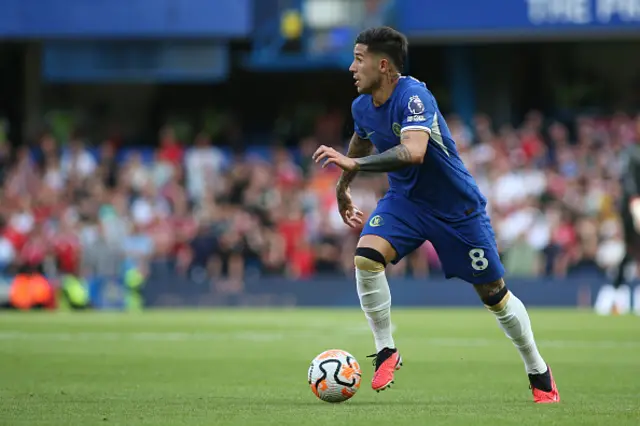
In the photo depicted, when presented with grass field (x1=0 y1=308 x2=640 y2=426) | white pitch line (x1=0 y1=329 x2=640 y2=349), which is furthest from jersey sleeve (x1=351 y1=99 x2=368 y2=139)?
white pitch line (x1=0 y1=329 x2=640 y2=349)

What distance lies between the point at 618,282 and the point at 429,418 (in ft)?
42.2

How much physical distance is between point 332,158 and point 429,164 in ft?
3.53

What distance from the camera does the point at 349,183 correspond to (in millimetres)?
8984

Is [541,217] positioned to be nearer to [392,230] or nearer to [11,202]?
[11,202]

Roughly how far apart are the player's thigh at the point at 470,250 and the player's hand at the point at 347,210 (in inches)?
27.1

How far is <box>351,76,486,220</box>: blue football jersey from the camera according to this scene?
8297mm

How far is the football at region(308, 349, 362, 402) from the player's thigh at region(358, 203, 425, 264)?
0.77 m

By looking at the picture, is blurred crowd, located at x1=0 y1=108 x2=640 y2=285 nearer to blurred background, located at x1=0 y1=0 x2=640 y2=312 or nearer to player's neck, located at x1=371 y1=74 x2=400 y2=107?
blurred background, located at x1=0 y1=0 x2=640 y2=312

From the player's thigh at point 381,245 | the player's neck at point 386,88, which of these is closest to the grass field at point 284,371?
the player's thigh at point 381,245

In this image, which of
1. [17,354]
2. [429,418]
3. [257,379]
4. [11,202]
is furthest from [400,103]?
[11,202]

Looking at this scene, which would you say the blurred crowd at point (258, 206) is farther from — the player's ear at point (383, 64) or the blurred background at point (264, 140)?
the player's ear at point (383, 64)

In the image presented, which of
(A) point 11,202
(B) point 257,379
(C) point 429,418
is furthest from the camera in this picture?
(A) point 11,202

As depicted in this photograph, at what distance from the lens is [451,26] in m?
25.9

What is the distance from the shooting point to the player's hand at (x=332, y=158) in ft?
24.6
